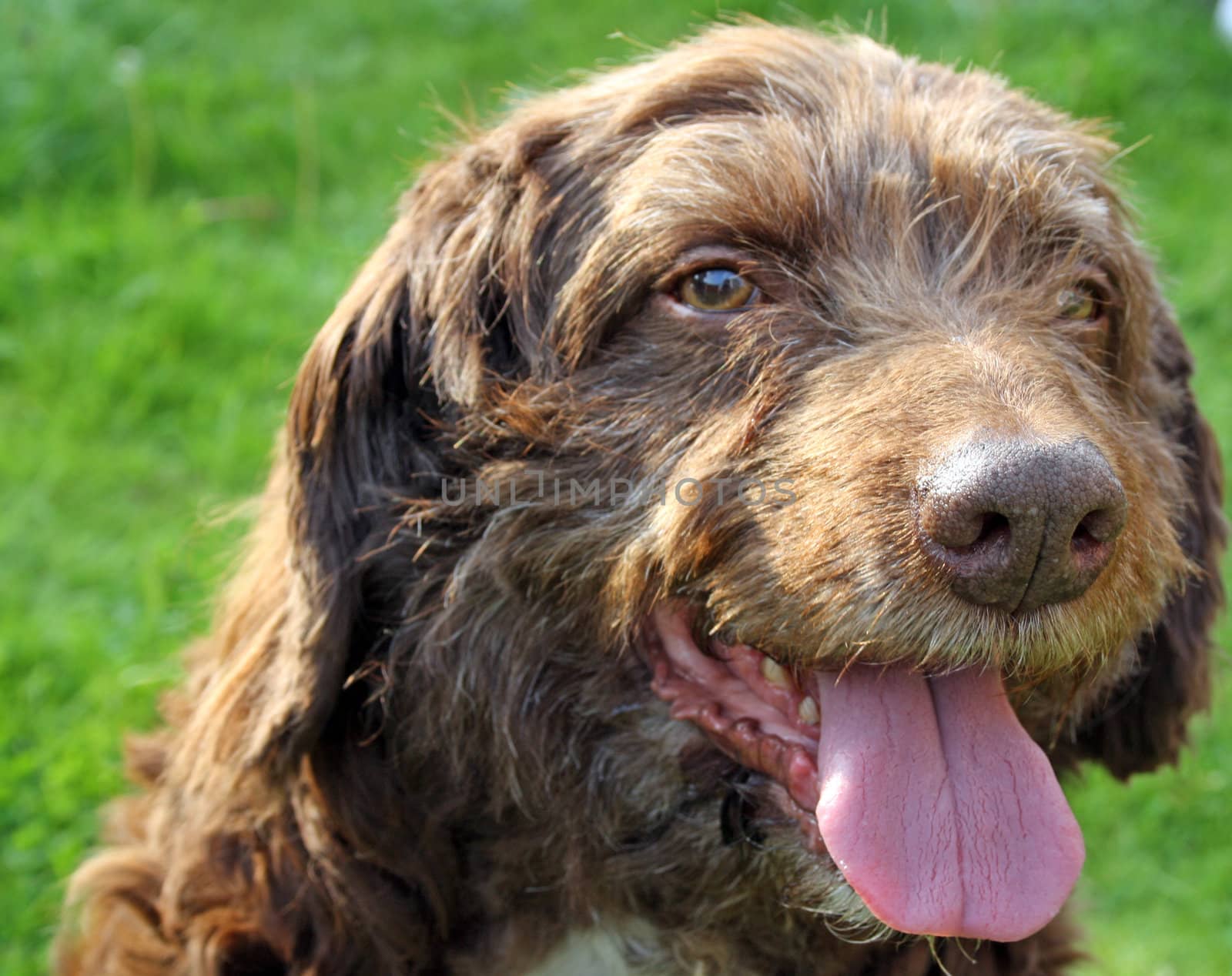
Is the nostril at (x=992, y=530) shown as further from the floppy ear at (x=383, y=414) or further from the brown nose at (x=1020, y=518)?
the floppy ear at (x=383, y=414)

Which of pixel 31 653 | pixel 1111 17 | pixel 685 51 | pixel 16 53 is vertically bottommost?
pixel 31 653

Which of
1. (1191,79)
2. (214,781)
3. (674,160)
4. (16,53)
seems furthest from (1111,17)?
(214,781)

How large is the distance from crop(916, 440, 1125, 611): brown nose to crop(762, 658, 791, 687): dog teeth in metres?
0.50

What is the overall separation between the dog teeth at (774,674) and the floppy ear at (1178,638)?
816 millimetres

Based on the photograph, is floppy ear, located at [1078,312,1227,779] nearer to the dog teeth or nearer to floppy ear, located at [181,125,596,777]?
the dog teeth

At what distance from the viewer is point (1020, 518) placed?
7.25 ft

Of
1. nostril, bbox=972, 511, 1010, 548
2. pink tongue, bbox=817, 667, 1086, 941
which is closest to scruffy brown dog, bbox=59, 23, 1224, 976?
pink tongue, bbox=817, 667, 1086, 941

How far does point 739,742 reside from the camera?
2.73 metres

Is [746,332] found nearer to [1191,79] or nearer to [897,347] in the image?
[897,347]

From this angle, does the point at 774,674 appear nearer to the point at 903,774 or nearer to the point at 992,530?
the point at 903,774

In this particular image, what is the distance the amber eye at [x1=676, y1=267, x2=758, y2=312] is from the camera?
2729 mm

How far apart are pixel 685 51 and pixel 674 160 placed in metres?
0.47

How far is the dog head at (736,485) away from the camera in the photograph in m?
2.47

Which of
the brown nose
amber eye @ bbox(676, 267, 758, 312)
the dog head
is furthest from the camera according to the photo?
amber eye @ bbox(676, 267, 758, 312)
